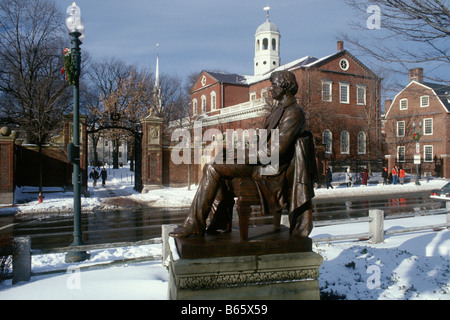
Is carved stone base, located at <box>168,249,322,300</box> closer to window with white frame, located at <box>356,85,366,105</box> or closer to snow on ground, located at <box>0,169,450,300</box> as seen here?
snow on ground, located at <box>0,169,450,300</box>

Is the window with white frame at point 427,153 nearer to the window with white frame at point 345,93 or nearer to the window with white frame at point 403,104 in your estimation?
the window with white frame at point 403,104

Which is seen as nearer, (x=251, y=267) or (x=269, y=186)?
(x=251, y=267)

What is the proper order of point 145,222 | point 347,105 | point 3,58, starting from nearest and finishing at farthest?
point 145,222 < point 3,58 < point 347,105

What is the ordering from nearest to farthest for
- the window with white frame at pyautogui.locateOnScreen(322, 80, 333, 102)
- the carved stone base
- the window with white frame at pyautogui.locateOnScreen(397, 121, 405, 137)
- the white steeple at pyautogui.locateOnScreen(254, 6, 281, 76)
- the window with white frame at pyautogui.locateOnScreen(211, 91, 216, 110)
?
the carved stone base < the window with white frame at pyautogui.locateOnScreen(322, 80, 333, 102) < the window with white frame at pyautogui.locateOnScreen(397, 121, 405, 137) < the window with white frame at pyautogui.locateOnScreen(211, 91, 216, 110) < the white steeple at pyautogui.locateOnScreen(254, 6, 281, 76)

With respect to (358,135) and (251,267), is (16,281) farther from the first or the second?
(358,135)

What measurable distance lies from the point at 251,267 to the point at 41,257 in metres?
6.15

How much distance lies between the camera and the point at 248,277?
407 centimetres

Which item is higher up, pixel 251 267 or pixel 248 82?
pixel 248 82

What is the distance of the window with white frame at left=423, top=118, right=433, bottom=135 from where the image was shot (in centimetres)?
4506

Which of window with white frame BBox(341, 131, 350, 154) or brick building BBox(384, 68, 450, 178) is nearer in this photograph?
brick building BBox(384, 68, 450, 178)

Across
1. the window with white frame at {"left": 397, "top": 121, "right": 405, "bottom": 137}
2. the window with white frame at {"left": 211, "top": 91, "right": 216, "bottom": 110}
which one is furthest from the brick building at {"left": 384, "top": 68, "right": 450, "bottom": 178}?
the window with white frame at {"left": 211, "top": 91, "right": 216, "bottom": 110}

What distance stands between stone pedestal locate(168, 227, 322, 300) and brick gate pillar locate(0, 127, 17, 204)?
18.6m

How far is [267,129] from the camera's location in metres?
4.79
